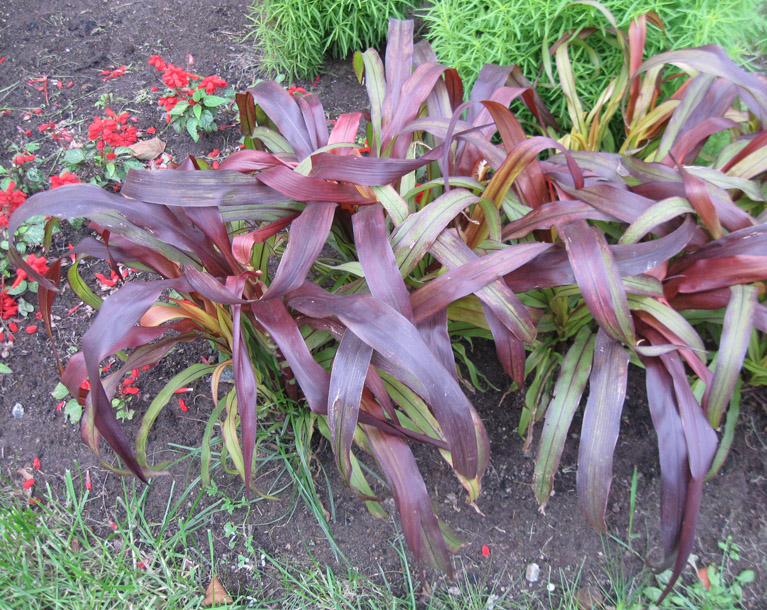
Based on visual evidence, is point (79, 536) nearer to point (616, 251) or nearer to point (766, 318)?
point (616, 251)

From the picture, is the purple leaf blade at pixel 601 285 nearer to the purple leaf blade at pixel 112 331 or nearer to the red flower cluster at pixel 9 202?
the purple leaf blade at pixel 112 331

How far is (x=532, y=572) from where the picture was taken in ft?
4.85

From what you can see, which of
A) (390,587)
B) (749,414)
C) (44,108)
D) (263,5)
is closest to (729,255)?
(749,414)

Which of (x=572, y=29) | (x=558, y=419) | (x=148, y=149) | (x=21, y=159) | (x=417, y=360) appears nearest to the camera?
(x=417, y=360)

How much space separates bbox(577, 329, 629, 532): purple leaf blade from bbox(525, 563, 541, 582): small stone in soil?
13.9 inches

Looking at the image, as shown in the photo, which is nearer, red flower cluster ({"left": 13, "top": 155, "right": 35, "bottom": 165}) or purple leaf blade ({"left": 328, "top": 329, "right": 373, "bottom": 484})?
purple leaf blade ({"left": 328, "top": 329, "right": 373, "bottom": 484})

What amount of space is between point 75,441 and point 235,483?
0.56 meters

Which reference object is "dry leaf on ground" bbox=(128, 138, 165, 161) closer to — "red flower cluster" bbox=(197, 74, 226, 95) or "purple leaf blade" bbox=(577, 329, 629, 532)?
"red flower cluster" bbox=(197, 74, 226, 95)

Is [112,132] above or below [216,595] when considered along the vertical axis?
above

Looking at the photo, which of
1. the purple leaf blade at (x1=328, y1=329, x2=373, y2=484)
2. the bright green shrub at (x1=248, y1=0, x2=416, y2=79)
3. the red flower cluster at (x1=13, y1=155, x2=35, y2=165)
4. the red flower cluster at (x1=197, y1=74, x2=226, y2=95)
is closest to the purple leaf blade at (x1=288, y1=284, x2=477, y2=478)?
the purple leaf blade at (x1=328, y1=329, x2=373, y2=484)

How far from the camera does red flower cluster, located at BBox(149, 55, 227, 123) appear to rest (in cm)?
216

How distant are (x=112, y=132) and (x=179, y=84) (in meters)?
0.33

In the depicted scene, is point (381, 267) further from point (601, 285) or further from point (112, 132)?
point (112, 132)

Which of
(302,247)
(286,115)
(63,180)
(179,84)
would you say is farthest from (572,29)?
(63,180)
